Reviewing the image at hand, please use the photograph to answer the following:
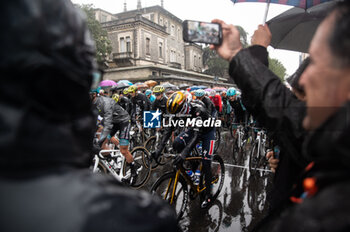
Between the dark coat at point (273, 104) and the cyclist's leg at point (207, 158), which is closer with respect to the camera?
the dark coat at point (273, 104)

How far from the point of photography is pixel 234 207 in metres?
4.36

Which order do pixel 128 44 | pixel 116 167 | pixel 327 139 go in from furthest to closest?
pixel 128 44
pixel 116 167
pixel 327 139

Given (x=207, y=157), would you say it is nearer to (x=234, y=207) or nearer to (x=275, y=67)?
(x=234, y=207)

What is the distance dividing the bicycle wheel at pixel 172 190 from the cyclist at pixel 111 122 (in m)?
1.61

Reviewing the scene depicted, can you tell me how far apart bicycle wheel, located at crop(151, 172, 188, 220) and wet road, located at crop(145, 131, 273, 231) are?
0.46 m

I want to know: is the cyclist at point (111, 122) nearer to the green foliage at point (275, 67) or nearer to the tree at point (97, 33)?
the tree at point (97, 33)

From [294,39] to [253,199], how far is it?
3.08 meters

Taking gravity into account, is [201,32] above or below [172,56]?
below

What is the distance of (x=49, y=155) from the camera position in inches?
22.8

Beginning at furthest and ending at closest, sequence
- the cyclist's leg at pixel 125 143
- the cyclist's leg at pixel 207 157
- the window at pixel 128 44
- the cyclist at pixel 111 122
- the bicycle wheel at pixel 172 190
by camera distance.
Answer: the window at pixel 128 44 → the cyclist's leg at pixel 125 143 → the cyclist at pixel 111 122 → the cyclist's leg at pixel 207 157 → the bicycle wheel at pixel 172 190

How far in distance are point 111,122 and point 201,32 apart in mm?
3649

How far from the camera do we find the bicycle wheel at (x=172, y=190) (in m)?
3.23

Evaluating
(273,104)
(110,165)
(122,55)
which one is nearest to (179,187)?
(110,165)

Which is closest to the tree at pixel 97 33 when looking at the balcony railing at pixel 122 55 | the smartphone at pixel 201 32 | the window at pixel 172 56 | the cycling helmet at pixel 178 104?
the balcony railing at pixel 122 55
